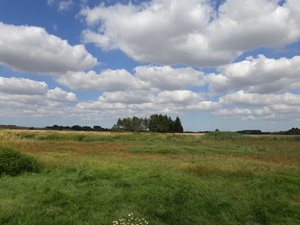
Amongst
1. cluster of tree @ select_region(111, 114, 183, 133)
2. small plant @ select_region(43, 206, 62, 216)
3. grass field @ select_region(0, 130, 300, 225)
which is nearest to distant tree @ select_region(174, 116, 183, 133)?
cluster of tree @ select_region(111, 114, 183, 133)

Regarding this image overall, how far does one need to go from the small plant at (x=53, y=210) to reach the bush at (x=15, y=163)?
4814 millimetres

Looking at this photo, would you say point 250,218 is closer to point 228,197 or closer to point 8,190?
point 228,197

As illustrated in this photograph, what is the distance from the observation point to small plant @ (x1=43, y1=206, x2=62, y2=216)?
17.0ft

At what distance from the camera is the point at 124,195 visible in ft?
22.6

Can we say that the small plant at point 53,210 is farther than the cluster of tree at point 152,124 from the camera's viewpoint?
No

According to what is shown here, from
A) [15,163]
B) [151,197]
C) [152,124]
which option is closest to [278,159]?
[151,197]

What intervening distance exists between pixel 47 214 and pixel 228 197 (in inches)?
219

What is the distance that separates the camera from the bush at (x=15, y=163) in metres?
8.92

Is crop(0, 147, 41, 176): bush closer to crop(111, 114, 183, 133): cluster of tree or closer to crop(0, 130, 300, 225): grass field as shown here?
crop(0, 130, 300, 225): grass field

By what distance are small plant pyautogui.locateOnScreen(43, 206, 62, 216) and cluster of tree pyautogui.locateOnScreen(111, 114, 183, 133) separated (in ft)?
276

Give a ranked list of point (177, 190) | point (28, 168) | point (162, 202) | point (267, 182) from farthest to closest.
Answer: point (28, 168) → point (267, 182) → point (177, 190) → point (162, 202)

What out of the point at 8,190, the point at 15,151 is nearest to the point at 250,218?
the point at 8,190

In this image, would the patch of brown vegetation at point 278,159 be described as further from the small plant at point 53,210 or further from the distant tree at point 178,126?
the distant tree at point 178,126

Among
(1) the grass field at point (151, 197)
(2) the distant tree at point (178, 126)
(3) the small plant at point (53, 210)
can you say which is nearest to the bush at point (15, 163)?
(1) the grass field at point (151, 197)
